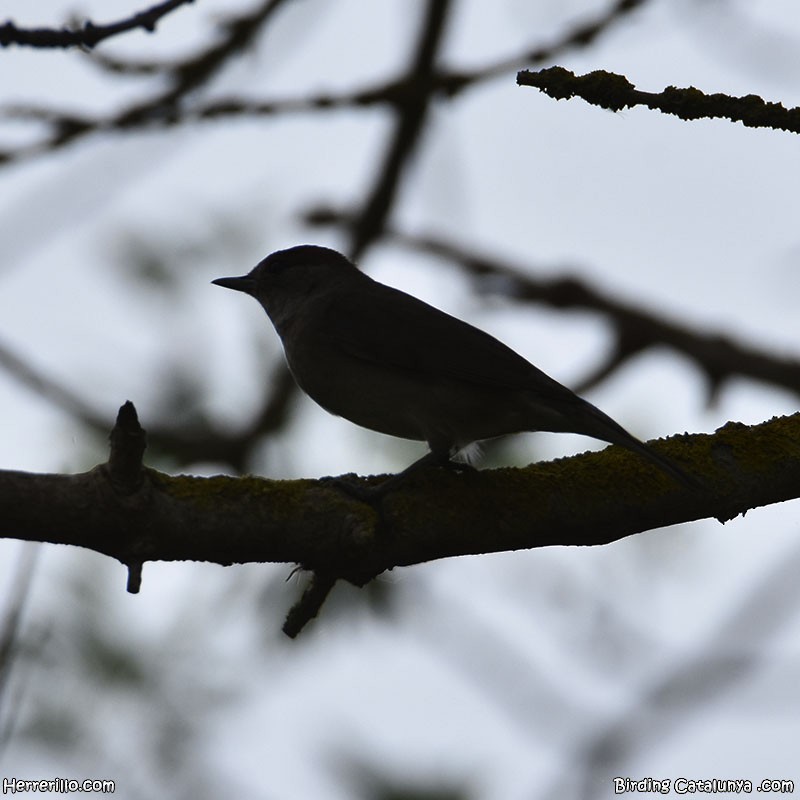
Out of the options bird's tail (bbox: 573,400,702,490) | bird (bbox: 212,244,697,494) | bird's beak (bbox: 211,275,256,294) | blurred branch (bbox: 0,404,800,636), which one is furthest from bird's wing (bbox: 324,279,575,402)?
bird's beak (bbox: 211,275,256,294)

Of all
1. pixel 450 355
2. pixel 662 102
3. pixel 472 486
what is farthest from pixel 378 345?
pixel 662 102

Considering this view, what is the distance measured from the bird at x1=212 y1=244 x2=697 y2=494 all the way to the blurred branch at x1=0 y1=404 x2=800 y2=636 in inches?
13.5

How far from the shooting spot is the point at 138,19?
3.44 metres

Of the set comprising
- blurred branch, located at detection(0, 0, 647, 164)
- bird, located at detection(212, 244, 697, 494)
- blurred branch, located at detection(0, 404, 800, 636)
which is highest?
blurred branch, located at detection(0, 0, 647, 164)

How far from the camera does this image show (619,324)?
23.2ft

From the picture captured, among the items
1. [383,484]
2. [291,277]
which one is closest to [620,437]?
[383,484]

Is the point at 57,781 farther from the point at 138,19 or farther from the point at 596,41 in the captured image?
the point at 596,41

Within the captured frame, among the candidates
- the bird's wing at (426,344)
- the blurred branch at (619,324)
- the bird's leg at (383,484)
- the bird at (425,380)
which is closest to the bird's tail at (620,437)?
the bird at (425,380)

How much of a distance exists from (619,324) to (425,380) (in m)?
2.66

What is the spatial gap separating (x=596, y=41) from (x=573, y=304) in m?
2.27

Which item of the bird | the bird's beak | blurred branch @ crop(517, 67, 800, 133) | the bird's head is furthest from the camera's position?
the bird's beak

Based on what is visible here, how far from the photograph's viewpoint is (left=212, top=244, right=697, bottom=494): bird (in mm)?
4484

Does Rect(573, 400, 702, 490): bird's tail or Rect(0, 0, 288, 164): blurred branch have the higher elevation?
Rect(0, 0, 288, 164): blurred branch

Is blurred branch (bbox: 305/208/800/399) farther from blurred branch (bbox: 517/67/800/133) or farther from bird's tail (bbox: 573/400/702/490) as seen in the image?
blurred branch (bbox: 517/67/800/133)
